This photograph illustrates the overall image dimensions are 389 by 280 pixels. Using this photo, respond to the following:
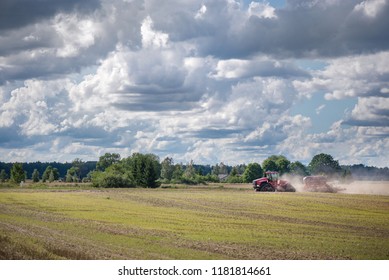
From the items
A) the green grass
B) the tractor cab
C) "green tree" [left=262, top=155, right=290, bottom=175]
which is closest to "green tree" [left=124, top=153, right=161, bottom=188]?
the tractor cab

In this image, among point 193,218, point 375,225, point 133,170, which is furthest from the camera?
point 133,170

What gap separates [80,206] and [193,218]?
14.4 metres

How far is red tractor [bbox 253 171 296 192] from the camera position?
66688mm

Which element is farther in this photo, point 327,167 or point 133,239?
point 327,167

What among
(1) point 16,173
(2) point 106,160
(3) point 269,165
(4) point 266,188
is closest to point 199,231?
(4) point 266,188

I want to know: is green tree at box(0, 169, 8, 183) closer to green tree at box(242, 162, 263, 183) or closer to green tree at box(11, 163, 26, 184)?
green tree at box(11, 163, 26, 184)

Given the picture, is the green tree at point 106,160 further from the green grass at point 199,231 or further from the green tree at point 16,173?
the green grass at point 199,231

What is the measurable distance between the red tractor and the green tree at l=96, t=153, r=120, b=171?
390 ft

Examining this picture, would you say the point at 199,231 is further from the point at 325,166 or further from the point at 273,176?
the point at 325,166
